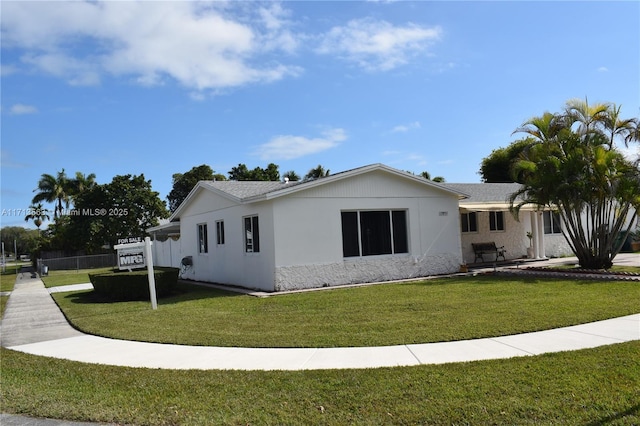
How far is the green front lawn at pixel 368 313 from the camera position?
8.04 meters

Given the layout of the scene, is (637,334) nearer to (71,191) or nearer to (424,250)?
(424,250)

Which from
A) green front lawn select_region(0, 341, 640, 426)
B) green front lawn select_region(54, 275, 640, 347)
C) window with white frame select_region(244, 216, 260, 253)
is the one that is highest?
window with white frame select_region(244, 216, 260, 253)

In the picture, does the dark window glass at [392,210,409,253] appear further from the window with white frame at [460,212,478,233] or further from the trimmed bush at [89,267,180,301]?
the trimmed bush at [89,267,180,301]

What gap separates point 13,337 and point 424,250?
1212 centimetres

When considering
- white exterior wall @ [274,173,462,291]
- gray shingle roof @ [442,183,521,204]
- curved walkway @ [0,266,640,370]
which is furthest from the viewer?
gray shingle roof @ [442,183,521,204]

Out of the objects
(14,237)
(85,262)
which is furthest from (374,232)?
(14,237)

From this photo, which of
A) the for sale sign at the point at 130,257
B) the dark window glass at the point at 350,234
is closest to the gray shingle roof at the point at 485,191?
the dark window glass at the point at 350,234

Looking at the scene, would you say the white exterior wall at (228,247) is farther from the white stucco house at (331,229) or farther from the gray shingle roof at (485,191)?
the gray shingle roof at (485,191)

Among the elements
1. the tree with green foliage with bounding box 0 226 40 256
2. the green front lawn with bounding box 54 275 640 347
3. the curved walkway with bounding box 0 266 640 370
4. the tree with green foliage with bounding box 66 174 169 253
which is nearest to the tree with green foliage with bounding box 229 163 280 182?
the tree with green foliage with bounding box 66 174 169 253

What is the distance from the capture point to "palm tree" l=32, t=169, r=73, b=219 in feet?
181

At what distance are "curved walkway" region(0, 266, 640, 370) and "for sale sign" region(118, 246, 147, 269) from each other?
197 inches

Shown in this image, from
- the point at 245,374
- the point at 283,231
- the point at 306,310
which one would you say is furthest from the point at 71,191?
the point at 245,374

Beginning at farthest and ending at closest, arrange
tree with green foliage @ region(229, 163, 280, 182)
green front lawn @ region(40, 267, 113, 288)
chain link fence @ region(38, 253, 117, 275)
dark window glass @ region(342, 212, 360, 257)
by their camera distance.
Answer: tree with green foliage @ region(229, 163, 280, 182) → chain link fence @ region(38, 253, 117, 275) → green front lawn @ region(40, 267, 113, 288) → dark window glass @ region(342, 212, 360, 257)

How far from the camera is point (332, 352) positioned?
278 inches
